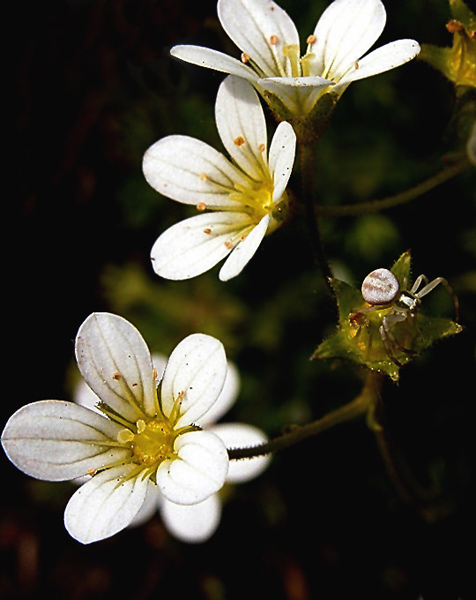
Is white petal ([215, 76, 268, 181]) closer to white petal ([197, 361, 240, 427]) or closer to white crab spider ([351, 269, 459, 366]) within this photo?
white crab spider ([351, 269, 459, 366])

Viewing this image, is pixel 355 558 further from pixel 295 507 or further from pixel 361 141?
pixel 361 141

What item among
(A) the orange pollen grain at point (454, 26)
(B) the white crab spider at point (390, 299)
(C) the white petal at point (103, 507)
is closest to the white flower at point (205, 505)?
(C) the white petal at point (103, 507)

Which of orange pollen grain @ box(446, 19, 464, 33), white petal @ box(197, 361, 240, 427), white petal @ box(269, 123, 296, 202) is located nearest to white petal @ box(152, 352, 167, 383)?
white petal @ box(197, 361, 240, 427)

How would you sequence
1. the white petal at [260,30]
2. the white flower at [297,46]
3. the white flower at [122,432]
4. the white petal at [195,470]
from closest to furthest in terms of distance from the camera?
the white petal at [195,470] → the white flower at [122,432] → the white flower at [297,46] → the white petal at [260,30]

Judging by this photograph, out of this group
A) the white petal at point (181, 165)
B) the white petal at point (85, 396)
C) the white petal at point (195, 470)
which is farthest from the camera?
the white petal at point (85, 396)

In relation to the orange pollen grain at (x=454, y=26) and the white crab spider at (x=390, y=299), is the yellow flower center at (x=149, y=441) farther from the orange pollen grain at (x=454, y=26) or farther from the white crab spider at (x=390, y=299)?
the orange pollen grain at (x=454, y=26)

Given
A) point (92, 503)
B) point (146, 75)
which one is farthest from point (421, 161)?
point (92, 503)

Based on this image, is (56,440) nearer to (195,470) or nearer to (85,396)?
(195,470)
